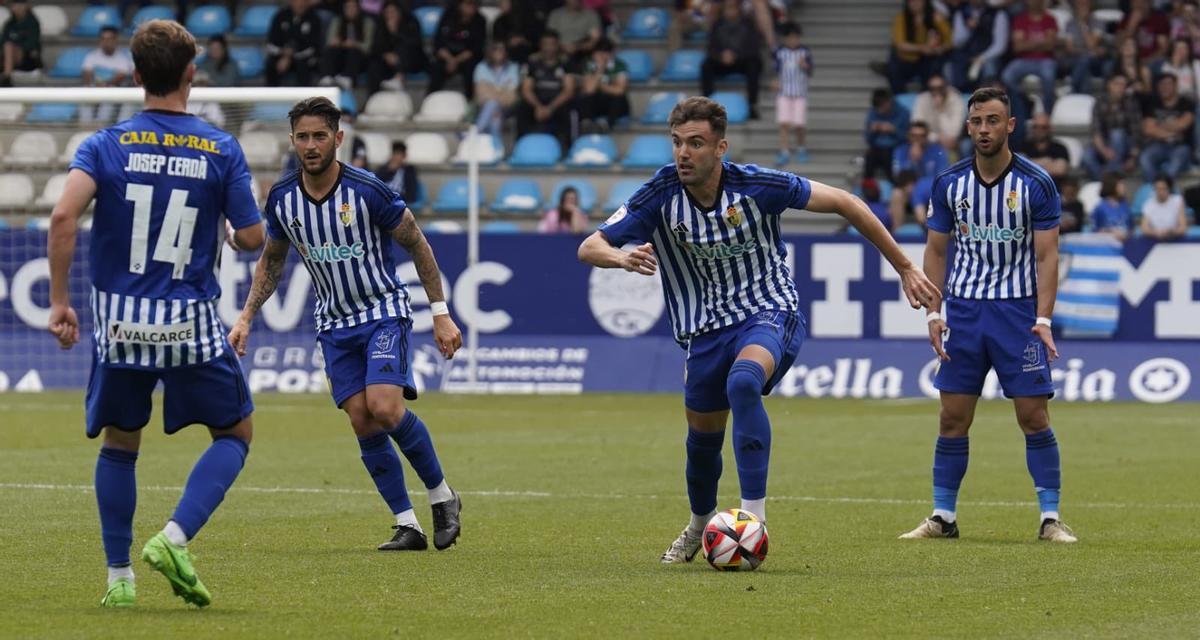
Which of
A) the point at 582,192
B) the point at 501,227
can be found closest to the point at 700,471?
the point at 501,227

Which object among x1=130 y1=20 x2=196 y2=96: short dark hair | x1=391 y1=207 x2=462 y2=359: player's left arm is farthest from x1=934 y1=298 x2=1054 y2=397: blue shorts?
x1=130 y1=20 x2=196 y2=96: short dark hair

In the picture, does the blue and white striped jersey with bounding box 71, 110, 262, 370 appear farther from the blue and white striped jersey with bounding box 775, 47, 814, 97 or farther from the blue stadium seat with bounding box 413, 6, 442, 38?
the blue stadium seat with bounding box 413, 6, 442, 38

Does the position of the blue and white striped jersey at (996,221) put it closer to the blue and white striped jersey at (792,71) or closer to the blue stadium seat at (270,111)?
the blue stadium seat at (270,111)

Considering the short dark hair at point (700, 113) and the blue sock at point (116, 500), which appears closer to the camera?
the blue sock at point (116, 500)

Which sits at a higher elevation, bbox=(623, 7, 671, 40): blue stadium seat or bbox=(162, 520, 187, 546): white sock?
bbox=(623, 7, 671, 40): blue stadium seat

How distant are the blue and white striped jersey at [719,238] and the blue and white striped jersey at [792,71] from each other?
1837 centimetres

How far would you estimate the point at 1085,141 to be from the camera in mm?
27344

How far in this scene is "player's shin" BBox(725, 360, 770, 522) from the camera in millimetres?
8789

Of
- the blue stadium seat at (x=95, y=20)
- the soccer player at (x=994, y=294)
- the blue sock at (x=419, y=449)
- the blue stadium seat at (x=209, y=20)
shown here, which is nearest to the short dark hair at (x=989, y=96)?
the soccer player at (x=994, y=294)

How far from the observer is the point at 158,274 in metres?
7.41

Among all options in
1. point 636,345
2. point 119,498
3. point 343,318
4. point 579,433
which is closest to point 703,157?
point 343,318

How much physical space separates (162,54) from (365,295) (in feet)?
8.97

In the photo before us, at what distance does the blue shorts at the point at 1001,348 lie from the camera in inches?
416

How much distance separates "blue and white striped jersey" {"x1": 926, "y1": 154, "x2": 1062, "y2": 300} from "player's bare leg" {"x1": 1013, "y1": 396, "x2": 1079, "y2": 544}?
23.8 inches
